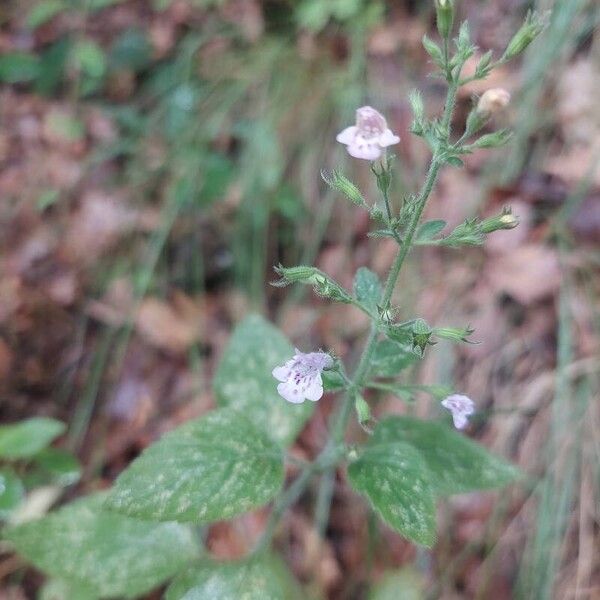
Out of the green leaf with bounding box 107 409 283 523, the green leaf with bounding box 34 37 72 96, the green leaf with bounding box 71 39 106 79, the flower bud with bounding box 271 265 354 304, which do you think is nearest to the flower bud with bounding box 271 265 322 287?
the flower bud with bounding box 271 265 354 304

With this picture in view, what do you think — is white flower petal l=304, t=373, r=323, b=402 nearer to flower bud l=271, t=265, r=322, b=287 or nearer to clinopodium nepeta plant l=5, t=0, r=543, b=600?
clinopodium nepeta plant l=5, t=0, r=543, b=600

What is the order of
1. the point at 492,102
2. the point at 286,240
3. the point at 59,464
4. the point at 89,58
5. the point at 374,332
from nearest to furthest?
the point at 492,102 → the point at 374,332 → the point at 59,464 → the point at 286,240 → the point at 89,58

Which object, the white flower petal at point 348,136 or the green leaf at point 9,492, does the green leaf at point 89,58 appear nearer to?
the green leaf at point 9,492

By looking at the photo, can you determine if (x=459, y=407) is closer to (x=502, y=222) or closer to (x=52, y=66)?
(x=502, y=222)

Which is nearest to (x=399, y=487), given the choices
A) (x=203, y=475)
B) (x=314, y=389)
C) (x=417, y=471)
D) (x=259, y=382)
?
(x=417, y=471)

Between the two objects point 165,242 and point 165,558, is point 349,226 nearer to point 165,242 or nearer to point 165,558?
point 165,242

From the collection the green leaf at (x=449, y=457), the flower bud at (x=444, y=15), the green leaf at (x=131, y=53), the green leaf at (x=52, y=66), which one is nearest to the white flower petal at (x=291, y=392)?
the green leaf at (x=449, y=457)

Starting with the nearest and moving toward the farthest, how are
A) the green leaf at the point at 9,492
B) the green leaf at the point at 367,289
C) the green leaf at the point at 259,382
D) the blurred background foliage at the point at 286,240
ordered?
the green leaf at the point at 367,289, the green leaf at the point at 259,382, the green leaf at the point at 9,492, the blurred background foliage at the point at 286,240
